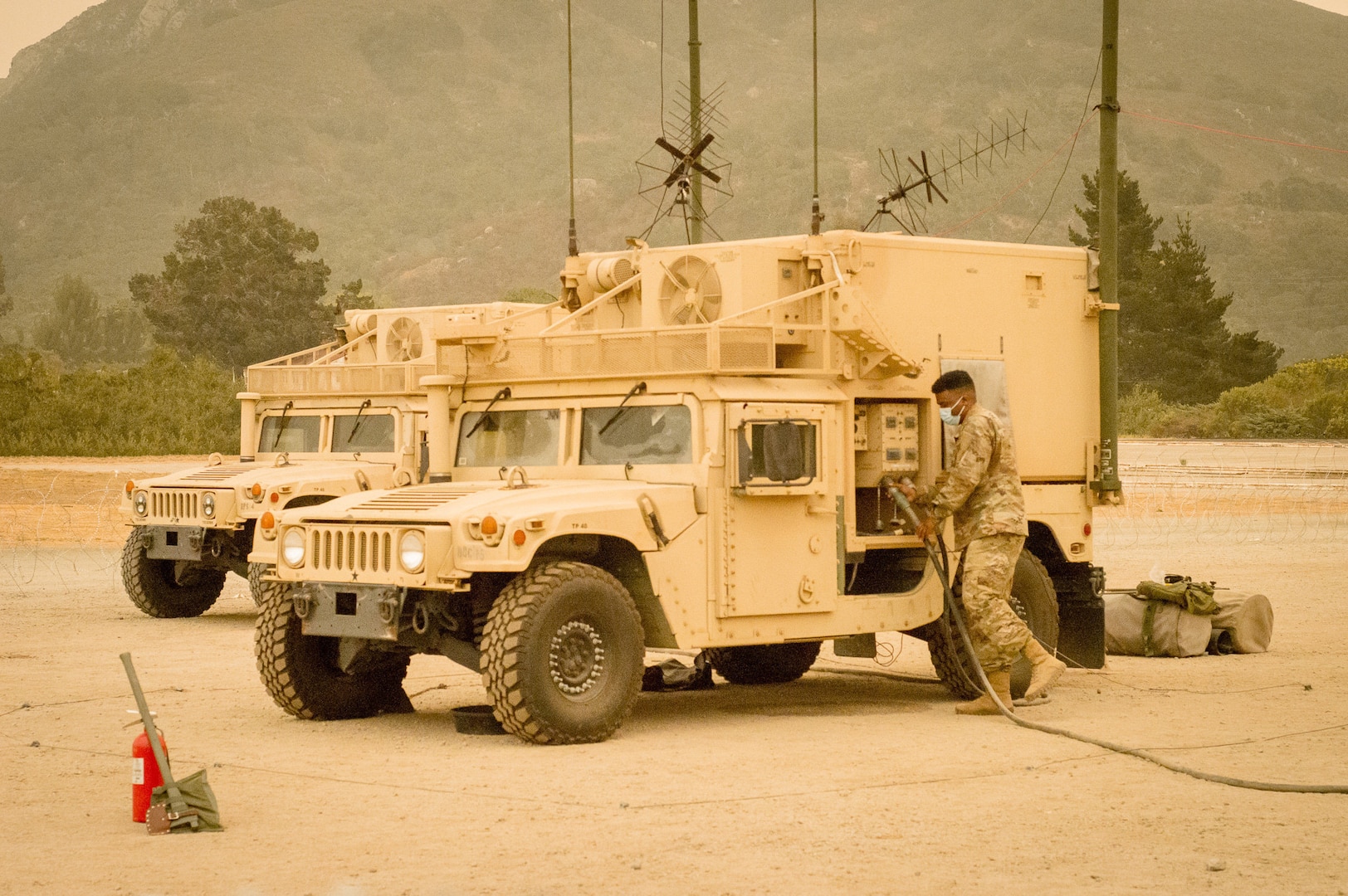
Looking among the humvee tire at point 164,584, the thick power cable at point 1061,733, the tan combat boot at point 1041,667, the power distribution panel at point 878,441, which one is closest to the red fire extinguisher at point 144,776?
the thick power cable at point 1061,733

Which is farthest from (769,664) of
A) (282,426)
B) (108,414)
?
(108,414)

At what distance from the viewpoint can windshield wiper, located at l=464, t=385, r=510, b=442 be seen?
1167cm

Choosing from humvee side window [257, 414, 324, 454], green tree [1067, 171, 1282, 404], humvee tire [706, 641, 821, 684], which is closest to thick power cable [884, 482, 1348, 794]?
humvee tire [706, 641, 821, 684]

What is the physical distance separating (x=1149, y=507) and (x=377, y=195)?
151470mm

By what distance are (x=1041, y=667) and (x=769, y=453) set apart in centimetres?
232

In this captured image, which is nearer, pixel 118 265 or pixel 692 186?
pixel 692 186

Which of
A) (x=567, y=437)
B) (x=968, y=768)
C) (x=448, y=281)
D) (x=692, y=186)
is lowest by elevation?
(x=968, y=768)

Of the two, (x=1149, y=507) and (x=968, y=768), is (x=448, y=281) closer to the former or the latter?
(x=1149, y=507)

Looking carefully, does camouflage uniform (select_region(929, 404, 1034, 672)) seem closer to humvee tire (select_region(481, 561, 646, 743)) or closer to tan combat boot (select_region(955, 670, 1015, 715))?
tan combat boot (select_region(955, 670, 1015, 715))

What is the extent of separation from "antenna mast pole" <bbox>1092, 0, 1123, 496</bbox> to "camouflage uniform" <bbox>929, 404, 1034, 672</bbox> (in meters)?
1.85

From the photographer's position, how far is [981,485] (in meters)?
11.6

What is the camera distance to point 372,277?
156000 millimetres

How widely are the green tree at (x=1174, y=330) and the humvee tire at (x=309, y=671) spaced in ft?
204

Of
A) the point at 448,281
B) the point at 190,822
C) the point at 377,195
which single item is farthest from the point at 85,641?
the point at 377,195
